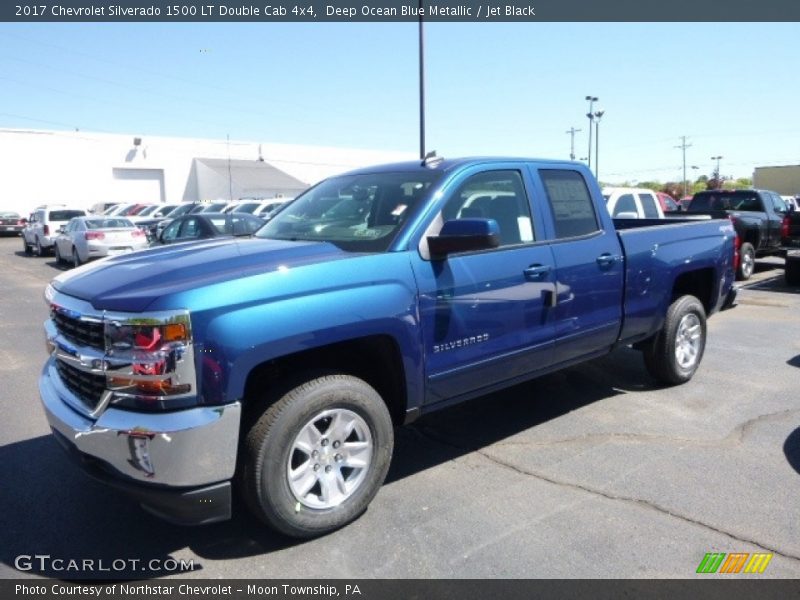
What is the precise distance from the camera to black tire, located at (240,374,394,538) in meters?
3.06

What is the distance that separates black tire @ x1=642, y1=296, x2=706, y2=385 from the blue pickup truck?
0.78 m

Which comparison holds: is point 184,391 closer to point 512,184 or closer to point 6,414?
point 512,184

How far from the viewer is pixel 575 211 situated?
4.75 metres

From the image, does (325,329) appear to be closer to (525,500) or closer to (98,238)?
(525,500)

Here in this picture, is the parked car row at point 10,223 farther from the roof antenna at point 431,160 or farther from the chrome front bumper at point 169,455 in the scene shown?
the chrome front bumper at point 169,455

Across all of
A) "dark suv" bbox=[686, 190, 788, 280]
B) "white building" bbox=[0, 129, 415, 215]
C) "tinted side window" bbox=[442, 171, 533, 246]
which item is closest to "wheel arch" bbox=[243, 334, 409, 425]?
"tinted side window" bbox=[442, 171, 533, 246]

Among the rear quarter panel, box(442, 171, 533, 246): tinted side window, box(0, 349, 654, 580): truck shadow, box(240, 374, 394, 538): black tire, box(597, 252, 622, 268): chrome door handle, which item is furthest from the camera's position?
the rear quarter panel

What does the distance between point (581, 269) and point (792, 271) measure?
10.1 meters

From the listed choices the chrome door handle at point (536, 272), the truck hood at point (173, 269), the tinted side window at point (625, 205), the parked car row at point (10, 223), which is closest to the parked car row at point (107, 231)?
the tinted side window at point (625, 205)

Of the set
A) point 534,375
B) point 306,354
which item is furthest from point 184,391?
point 534,375

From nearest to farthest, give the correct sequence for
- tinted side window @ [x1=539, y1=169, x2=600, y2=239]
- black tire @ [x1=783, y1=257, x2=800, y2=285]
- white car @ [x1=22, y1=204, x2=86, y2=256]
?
tinted side window @ [x1=539, y1=169, x2=600, y2=239], black tire @ [x1=783, y1=257, x2=800, y2=285], white car @ [x1=22, y1=204, x2=86, y2=256]

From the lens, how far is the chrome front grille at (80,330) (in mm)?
2957

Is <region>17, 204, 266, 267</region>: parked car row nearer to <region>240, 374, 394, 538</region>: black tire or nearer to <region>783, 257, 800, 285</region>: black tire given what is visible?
<region>240, 374, 394, 538</region>: black tire

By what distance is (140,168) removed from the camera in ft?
156
